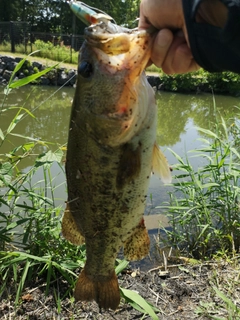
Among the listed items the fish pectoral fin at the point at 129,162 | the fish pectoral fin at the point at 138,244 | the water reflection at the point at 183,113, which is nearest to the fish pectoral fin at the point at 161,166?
the fish pectoral fin at the point at 129,162

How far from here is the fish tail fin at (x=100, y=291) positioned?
2.36 metres

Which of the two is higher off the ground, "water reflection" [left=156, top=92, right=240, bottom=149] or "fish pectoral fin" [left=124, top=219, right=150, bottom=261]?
"fish pectoral fin" [left=124, top=219, right=150, bottom=261]

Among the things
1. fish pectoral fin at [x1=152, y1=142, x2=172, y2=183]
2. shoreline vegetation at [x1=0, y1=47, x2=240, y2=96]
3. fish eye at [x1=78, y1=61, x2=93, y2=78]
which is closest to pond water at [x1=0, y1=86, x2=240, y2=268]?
shoreline vegetation at [x1=0, y1=47, x2=240, y2=96]

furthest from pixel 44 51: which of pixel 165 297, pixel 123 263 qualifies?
pixel 165 297

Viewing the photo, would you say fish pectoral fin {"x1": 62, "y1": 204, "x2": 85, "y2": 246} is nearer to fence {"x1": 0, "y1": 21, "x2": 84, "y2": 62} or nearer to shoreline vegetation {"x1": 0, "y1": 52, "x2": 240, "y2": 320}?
shoreline vegetation {"x1": 0, "y1": 52, "x2": 240, "y2": 320}

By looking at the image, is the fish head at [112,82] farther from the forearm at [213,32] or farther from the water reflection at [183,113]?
the water reflection at [183,113]

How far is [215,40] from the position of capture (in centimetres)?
155

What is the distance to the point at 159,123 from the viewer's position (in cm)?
1426

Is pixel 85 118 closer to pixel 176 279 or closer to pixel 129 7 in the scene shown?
pixel 176 279

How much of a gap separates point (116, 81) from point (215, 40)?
1.68 feet

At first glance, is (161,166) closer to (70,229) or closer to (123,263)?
(70,229)

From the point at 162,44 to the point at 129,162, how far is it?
2.01 feet

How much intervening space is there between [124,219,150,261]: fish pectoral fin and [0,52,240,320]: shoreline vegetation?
0.72 metres

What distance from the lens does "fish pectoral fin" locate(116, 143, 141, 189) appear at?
6.31ft
